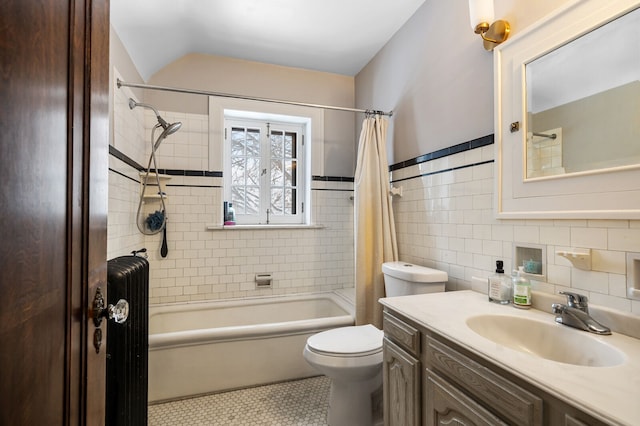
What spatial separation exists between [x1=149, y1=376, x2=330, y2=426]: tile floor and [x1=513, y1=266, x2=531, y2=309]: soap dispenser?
1221 millimetres

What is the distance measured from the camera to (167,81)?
99.4 inches

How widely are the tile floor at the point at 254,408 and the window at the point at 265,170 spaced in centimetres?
141

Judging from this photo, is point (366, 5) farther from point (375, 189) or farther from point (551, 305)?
point (551, 305)

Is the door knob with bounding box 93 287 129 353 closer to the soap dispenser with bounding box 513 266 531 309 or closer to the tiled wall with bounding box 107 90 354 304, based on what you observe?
the soap dispenser with bounding box 513 266 531 309

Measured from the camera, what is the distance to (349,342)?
165 cm

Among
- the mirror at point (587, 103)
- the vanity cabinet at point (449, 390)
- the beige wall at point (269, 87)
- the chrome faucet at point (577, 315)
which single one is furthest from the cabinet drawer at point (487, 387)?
the beige wall at point (269, 87)

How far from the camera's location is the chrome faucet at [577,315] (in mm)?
978

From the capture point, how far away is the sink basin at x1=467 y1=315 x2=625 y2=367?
906 mm

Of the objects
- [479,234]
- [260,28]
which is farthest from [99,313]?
[260,28]

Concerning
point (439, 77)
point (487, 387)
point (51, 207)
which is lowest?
point (487, 387)

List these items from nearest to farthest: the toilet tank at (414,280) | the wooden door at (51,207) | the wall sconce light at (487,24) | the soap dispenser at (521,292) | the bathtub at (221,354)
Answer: the wooden door at (51,207)
the soap dispenser at (521,292)
the wall sconce light at (487,24)
the toilet tank at (414,280)
the bathtub at (221,354)

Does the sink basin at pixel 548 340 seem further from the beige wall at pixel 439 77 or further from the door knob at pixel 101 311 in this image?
the door knob at pixel 101 311

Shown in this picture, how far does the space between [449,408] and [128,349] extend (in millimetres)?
1200

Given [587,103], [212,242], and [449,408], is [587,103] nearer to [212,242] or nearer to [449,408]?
[449,408]
